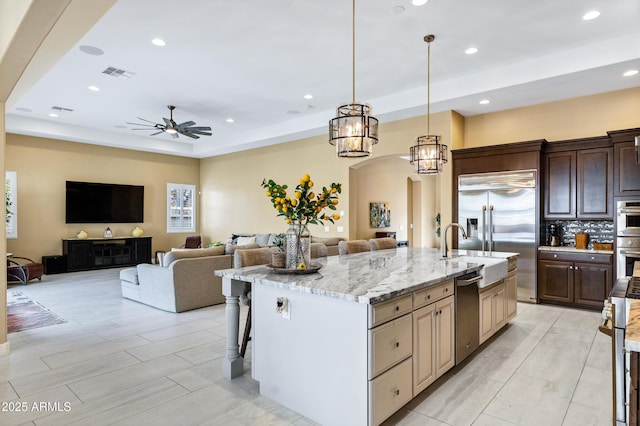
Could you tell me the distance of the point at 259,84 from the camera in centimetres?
587

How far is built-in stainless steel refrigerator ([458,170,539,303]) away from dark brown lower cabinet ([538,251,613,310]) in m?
0.16

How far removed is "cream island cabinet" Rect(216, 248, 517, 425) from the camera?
6.97 feet

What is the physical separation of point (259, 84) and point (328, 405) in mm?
4985

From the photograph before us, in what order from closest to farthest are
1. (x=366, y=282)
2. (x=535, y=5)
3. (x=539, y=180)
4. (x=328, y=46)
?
(x=366, y=282) < (x=535, y=5) < (x=328, y=46) < (x=539, y=180)

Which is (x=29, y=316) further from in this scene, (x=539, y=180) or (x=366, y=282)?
(x=539, y=180)

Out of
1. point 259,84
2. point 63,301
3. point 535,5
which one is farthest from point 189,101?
point 535,5

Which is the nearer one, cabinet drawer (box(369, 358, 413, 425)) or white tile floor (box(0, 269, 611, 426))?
cabinet drawer (box(369, 358, 413, 425))

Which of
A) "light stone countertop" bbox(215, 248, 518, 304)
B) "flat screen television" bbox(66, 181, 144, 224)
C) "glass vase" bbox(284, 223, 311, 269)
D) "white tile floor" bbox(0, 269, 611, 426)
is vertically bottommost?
"white tile floor" bbox(0, 269, 611, 426)

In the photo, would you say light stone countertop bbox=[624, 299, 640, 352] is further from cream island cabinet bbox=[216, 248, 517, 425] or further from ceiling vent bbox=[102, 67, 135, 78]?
ceiling vent bbox=[102, 67, 135, 78]

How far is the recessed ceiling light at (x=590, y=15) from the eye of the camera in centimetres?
376

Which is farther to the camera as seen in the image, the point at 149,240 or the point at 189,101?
the point at 149,240

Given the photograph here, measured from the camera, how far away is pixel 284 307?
252 centimetres

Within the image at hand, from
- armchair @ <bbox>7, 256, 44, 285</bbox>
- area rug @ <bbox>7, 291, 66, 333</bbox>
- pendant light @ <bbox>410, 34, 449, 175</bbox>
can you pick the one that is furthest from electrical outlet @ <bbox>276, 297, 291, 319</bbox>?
armchair @ <bbox>7, 256, 44, 285</bbox>

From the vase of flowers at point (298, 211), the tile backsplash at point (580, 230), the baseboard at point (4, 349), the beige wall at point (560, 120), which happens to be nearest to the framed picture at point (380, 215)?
the beige wall at point (560, 120)
